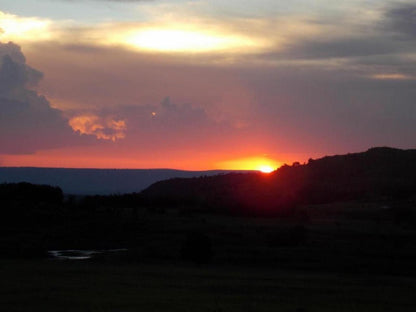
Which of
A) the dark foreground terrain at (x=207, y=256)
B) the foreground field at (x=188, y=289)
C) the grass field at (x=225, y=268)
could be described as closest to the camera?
the foreground field at (x=188, y=289)

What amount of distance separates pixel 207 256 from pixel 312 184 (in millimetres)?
98696

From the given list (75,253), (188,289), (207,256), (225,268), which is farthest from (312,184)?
(188,289)

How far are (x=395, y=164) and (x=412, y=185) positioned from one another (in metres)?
Result: 32.9

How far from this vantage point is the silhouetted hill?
384ft

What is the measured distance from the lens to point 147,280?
37.3 metres

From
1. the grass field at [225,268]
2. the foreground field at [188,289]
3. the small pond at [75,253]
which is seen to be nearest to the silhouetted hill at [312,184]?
the grass field at [225,268]

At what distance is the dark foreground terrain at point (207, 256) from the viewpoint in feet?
99.8

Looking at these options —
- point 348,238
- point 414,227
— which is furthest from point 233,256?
point 414,227

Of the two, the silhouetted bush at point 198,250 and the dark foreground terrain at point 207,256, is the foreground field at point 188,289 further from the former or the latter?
the silhouetted bush at point 198,250

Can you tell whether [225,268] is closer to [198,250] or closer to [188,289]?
[198,250]

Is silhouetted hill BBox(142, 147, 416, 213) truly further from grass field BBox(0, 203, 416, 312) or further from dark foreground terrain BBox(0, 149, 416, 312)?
grass field BBox(0, 203, 416, 312)

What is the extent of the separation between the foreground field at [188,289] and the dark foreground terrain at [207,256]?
2.3 inches

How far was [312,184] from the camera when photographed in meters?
147

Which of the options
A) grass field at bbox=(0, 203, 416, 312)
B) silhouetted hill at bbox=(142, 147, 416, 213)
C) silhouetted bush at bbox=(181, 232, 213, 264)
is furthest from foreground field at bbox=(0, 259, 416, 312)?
silhouetted hill at bbox=(142, 147, 416, 213)
